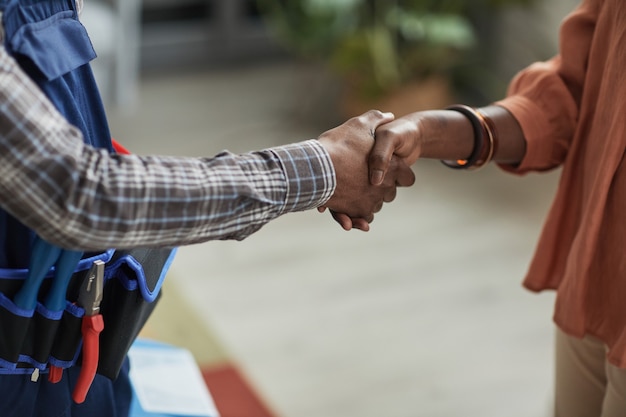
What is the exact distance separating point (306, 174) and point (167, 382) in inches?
28.2

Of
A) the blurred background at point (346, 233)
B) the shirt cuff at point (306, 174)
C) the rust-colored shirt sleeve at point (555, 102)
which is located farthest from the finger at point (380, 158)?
the blurred background at point (346, 233)

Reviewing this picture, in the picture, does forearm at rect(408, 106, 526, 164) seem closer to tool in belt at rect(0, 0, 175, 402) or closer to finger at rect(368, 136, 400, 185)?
finger at rect(368, 136, 400, 185)

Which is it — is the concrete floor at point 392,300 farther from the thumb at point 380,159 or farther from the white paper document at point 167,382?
the thumb at point 380,159

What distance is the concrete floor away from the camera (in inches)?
95.0

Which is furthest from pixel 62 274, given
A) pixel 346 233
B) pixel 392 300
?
pixel 346 233

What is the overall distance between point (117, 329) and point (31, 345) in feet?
0.35

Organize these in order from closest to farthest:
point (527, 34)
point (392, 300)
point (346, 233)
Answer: point (392, 300) → point (346, 233) → point (527, 34)

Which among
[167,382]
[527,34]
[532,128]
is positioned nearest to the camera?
[532,128]

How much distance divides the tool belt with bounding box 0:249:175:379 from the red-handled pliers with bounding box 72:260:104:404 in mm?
15

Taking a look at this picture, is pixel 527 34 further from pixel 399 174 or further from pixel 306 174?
pixel 306 174

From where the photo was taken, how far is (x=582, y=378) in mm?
1310

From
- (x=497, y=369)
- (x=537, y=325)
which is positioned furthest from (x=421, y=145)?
(x=537, y=325)

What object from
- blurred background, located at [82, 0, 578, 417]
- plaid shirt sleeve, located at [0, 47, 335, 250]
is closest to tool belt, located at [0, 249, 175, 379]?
plaid shirt sleeve, located at [0, 47, 335, 250]

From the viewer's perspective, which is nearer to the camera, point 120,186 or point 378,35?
point 120,186
